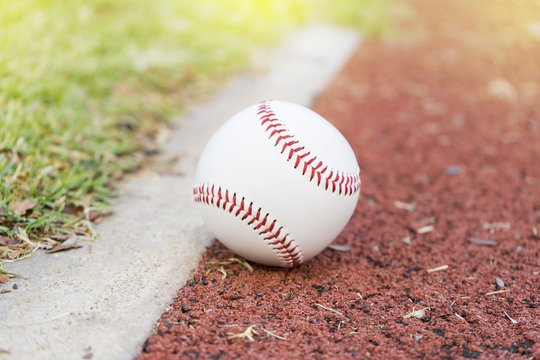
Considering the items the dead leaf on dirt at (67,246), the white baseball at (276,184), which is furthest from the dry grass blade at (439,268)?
the dead leaf on dirt at (67,246)

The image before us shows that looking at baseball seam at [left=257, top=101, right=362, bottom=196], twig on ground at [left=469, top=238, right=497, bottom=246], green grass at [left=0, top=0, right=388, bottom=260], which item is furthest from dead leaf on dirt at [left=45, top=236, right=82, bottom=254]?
twig on ground at [left=469, top=238, right=497, bottom=246]

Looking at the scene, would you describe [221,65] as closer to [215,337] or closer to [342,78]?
[342,78]

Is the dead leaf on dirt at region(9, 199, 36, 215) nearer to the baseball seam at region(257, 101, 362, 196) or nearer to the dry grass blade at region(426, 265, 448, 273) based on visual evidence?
the baseball seam at region(257, 101, 362, 196)

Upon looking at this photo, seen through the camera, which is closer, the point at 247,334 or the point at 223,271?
the point at 247,334

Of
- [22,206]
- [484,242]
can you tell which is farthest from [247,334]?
[484,242]

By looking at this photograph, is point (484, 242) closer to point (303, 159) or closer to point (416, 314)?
point (416, 314)

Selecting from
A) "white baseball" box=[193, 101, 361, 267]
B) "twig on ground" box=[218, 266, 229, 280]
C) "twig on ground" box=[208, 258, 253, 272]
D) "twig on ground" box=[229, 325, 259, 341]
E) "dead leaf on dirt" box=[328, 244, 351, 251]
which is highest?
"white baseball" box=[193, 101, 361, 267]

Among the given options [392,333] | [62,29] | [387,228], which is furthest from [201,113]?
[392,333]
